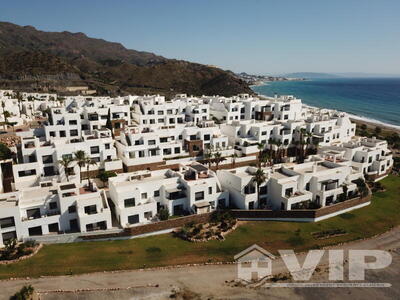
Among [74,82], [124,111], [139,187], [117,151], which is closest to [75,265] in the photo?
[139,187]

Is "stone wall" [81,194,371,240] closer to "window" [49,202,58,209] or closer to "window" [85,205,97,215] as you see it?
"window" [85,205,97,215]

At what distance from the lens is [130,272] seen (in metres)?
33.1

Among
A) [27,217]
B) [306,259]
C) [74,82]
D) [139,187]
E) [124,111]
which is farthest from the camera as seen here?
[74,82]

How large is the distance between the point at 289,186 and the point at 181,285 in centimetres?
2365

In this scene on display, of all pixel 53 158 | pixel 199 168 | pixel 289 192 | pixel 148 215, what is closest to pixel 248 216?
pixel 289 192

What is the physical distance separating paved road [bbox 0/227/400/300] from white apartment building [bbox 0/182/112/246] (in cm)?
827

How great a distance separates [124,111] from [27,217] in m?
43.9

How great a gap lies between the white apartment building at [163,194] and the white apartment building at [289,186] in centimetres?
256

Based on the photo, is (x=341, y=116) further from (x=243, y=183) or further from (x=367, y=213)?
(x=243, y=183)

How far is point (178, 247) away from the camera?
38.1 m

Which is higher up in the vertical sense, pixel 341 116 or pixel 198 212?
pixel 341 116

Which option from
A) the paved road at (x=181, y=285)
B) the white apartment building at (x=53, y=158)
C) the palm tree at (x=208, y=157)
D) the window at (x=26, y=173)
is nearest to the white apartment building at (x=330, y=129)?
the palm tree at (x=208, y=157)

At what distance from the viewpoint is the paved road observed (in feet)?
98.1

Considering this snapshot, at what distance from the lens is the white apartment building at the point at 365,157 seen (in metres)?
60.4
